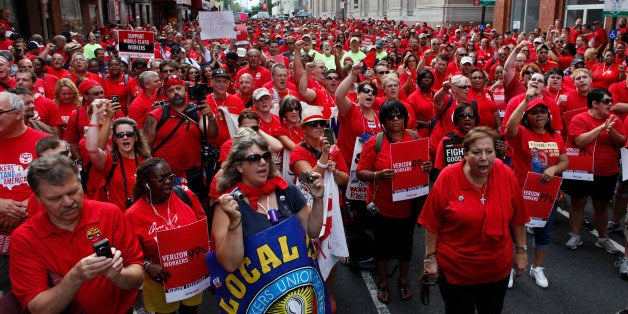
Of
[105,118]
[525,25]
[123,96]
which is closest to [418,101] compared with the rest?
[105,118]

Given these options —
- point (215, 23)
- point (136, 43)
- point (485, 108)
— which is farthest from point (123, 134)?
point (215, 23)

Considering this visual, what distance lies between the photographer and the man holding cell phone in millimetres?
2432

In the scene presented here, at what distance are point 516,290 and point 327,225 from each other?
7.33 feet

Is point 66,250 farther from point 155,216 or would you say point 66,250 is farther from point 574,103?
point 574,103

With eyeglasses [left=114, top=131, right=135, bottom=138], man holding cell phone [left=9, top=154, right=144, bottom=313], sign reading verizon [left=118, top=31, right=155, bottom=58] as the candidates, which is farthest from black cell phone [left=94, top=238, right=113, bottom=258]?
sign reading verizon [left=118, top=31, right=155, bottom=58]

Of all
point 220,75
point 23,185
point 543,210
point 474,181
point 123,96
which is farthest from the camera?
point 123,96

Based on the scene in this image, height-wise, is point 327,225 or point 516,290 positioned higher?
point 327,225

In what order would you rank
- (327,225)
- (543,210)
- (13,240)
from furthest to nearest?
1. (543,210)
2. (327,225)
3. (13,240)

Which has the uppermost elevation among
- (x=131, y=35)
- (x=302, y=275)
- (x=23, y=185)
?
(x=131, y=35)

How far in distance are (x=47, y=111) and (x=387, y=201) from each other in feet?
13.5

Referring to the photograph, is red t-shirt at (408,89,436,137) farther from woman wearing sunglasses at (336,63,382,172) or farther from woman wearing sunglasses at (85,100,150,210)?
woman wearing sunglasses at (85,100,150,210)

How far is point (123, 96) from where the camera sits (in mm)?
8430

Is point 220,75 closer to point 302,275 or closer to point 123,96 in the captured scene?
point 123,96

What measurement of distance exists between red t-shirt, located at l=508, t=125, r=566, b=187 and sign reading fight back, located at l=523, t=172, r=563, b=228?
23cm
